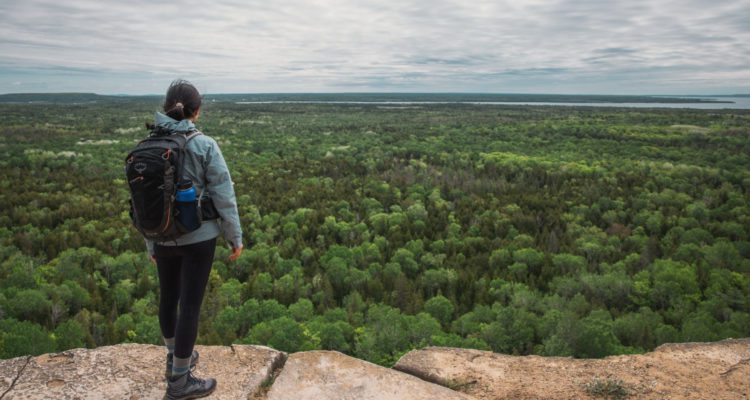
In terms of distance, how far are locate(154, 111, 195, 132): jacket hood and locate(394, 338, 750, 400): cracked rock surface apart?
3.27 m

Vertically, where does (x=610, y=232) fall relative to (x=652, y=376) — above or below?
below

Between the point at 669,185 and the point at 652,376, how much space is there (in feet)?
122

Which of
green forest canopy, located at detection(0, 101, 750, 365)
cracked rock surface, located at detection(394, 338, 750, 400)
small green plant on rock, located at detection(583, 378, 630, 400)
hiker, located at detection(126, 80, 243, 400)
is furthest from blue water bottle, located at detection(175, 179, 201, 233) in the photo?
green forest canopy, located at detection(0, 101, 750, 365)

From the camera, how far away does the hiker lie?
3295 mm

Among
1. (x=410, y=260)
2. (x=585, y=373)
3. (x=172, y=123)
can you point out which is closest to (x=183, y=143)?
(x=172, y=123)

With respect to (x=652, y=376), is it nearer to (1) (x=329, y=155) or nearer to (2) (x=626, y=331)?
(2) (x=626, y=331)

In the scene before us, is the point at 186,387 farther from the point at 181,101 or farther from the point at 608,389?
the point at 608,389

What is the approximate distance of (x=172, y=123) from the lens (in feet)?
11.0

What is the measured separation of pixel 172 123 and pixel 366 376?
290 centimetres

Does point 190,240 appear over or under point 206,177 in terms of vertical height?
under

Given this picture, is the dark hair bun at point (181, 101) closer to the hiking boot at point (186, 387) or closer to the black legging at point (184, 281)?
the black legging at point (184, 281)

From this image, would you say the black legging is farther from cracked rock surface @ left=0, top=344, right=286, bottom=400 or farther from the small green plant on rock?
the small green plant on rock

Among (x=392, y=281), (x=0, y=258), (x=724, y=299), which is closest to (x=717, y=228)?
(x=724, y=299)

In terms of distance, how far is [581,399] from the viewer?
13.7ft
